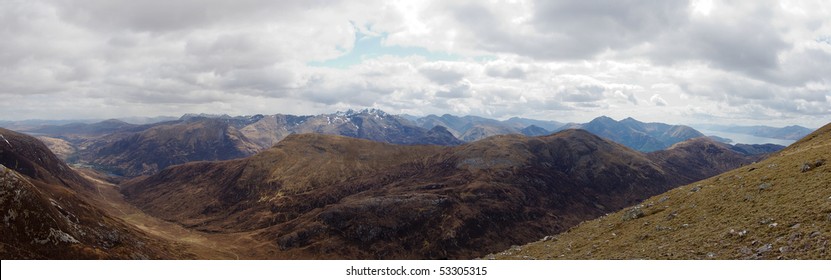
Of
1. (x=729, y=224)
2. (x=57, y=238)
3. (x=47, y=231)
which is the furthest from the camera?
(x=57, y=238)

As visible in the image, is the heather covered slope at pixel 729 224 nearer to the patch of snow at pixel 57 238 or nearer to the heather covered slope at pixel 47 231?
the heather covered slope at pixel 47 231

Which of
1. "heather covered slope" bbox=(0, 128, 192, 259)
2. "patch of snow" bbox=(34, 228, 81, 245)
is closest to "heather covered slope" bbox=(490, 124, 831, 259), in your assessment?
"heather covered slope" bbox=(0, 128, 192, 259)

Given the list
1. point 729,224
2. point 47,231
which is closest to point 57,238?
point 47,231

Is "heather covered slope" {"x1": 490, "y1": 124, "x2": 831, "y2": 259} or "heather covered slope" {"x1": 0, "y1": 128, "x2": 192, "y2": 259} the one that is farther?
"heather covered slope" {"x1": 0, "y1": 128, "x2": 192, "y2": 259}

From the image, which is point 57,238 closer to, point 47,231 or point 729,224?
point 47,231

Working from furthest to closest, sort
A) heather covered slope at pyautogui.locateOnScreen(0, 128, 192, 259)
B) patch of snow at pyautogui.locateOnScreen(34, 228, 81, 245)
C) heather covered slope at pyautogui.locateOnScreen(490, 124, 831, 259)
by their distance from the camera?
patch of snow at pyautogui.locateOnScreen(34, 228, 81, 245) → heather covered slope at pyautogui.locateOnScreen(0, 128, 192, 259) → heather covered slope at pyautogui.locateOnScreen(490, 124, 831, 259)

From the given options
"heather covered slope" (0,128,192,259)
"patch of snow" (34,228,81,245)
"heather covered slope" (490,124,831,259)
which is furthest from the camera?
"patch of snow" (34,228,81,245)

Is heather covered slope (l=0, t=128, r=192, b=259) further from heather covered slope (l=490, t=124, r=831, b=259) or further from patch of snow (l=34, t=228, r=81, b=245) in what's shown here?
heather covered slope (l=490, t=124, r=831, b=259)
